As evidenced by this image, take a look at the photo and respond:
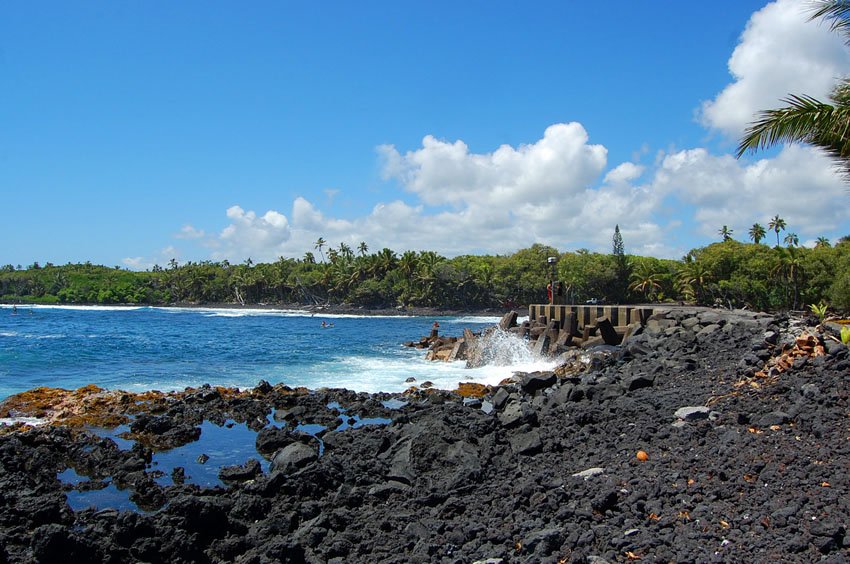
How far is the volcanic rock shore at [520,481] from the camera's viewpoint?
6.41 m

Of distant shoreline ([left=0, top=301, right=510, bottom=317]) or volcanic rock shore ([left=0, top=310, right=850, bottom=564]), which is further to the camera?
distant shoreline ([left=0, top=301, right=510, bottom=317])

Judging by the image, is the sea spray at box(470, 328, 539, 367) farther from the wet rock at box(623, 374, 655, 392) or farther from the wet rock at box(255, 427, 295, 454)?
the wet rock at box(255, 427, 295, 454)

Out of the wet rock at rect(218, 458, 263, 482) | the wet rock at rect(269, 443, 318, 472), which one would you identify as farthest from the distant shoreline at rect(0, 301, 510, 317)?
the wet rock at rect(218, 458, 263, 482)

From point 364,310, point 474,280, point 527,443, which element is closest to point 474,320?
point 474,280

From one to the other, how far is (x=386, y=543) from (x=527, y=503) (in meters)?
1.74

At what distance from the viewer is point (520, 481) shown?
28.2 ft

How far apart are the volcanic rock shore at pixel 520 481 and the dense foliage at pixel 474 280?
3710 cm

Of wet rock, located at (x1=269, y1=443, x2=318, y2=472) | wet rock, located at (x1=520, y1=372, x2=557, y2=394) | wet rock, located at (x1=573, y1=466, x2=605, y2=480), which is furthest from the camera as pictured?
wet rock, located at (x1=520, y1=372, x2=557, y2=394)

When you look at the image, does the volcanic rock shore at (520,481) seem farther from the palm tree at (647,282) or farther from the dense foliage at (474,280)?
the palm tree at (647,282)

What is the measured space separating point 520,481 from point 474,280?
326 feet

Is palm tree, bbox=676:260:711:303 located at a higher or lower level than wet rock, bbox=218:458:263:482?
higher

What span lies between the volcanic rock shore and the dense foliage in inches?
1460

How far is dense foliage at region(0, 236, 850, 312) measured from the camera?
5900 cm

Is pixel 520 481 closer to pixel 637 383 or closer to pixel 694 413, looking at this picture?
pixel 694 413
